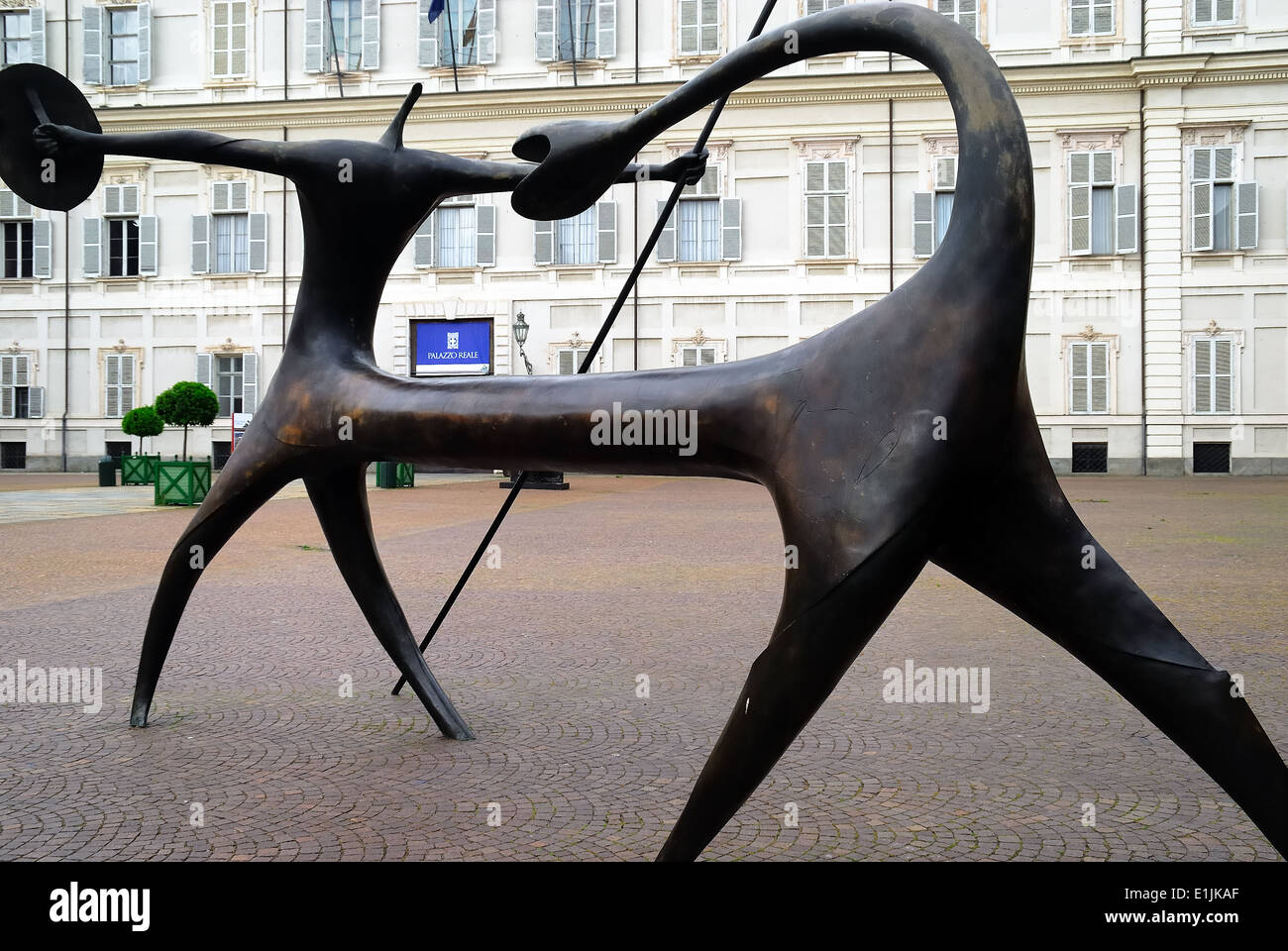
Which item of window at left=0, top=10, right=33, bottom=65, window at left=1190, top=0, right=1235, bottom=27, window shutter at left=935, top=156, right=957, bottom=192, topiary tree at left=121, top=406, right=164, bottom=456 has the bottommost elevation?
topiary tree at left=121, top=406, right=164, bottom=456

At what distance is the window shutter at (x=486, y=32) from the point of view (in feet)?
80.9

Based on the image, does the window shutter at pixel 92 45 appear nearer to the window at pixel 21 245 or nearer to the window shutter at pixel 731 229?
the window at pixel 21 245

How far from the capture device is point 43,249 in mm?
25734

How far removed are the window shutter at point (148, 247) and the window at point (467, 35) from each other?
8023 mm

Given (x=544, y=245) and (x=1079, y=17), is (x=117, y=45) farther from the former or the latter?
(x=1079, y=17)

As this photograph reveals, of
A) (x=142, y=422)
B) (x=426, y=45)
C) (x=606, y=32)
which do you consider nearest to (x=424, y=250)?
(x=426, y=45)

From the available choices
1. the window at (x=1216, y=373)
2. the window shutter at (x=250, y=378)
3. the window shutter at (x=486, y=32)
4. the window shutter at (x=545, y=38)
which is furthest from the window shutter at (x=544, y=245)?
the window at (x=1216, y=373)

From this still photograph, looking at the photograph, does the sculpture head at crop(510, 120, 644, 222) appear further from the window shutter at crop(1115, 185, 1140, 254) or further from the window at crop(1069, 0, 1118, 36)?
the window at crop(1069, 0, 1118, 36)

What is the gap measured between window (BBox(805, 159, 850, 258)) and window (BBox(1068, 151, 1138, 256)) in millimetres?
5080

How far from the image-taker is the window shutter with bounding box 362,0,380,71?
82.2 feet

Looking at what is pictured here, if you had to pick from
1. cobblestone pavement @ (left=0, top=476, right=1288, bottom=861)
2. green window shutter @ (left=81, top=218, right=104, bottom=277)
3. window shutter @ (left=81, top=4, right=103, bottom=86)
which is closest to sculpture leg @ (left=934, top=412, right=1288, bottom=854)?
cobblestone pavement @ (left=0, top=476, right=1288, bottom=861)

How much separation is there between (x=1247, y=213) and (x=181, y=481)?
22.3 m
